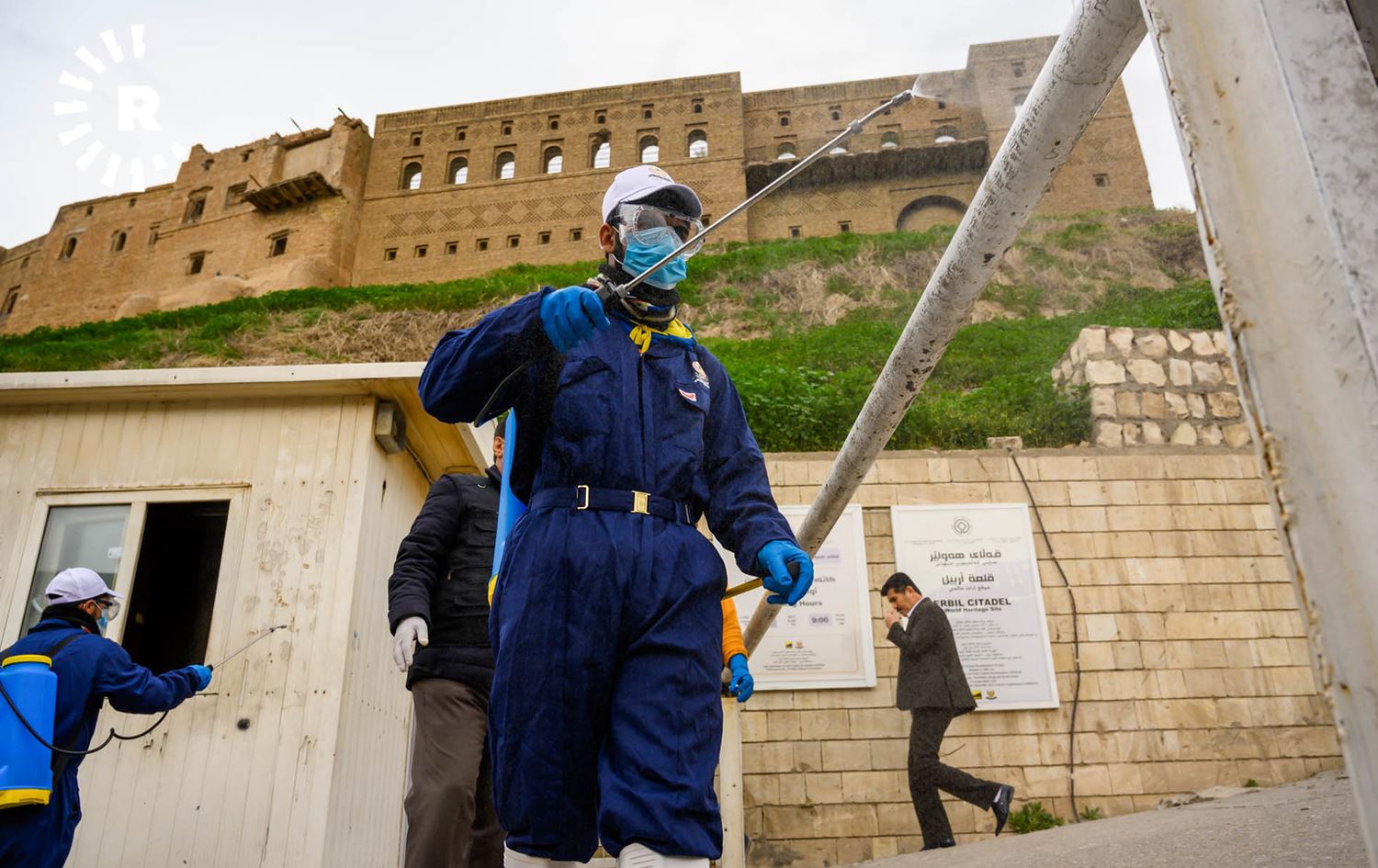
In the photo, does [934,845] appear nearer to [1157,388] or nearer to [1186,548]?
[1186,548]

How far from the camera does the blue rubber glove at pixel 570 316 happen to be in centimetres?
208

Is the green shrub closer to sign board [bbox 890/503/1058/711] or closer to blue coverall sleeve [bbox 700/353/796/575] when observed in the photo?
sign board [bbox 890/503/1058/711]

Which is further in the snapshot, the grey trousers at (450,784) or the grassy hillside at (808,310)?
the grassy hillside at (808,310)

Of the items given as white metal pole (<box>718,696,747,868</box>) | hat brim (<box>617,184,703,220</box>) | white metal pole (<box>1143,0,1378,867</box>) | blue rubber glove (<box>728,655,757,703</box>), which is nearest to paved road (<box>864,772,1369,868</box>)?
white metal pole (<box>718,696,747,868</box>)

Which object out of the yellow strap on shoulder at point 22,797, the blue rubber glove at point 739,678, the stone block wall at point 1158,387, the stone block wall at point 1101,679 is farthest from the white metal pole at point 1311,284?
the stone block wall at point 1158,387

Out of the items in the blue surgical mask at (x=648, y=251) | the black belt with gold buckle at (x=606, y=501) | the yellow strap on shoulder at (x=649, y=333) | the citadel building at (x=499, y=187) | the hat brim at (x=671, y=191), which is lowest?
the black belt with gold buckle at (x=606, y=501)

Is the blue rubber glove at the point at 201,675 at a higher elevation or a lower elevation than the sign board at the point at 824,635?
lower

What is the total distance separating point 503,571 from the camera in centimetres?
213

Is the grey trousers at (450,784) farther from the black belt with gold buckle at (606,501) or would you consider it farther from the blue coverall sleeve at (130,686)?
the black belt with gold buckle at (606,501)

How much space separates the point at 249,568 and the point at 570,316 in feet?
12.9

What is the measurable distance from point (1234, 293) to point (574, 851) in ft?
5.24

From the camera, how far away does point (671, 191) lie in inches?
99.3

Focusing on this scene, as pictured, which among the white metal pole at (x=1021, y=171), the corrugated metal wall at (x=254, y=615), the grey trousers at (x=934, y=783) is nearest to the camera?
the white metal pole at (x=1021, y=171)

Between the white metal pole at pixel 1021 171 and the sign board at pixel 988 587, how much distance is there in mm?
6133
